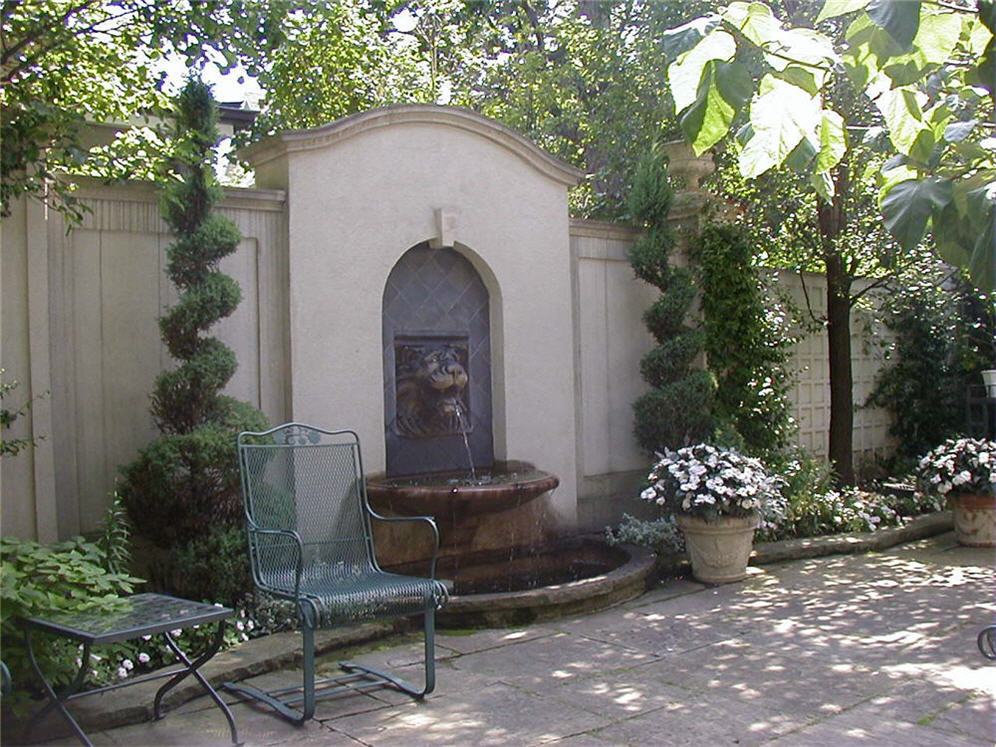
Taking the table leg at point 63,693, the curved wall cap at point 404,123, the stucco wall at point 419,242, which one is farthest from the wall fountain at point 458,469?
the table leg at point 63,693

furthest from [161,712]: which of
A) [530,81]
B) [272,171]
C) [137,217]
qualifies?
[530,81]

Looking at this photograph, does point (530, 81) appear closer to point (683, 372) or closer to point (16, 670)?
point (683, 372)

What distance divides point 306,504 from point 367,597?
107 centimetres

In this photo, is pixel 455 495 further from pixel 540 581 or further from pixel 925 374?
pixel 925 374

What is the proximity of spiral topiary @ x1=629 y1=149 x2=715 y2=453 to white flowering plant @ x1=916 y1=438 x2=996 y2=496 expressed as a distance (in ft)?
6.27

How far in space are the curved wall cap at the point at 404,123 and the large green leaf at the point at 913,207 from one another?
5110 mm

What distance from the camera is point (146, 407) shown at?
6.12m

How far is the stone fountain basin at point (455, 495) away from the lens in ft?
20.8

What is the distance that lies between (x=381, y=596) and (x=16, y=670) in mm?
1463

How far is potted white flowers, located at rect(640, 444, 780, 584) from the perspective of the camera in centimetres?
682

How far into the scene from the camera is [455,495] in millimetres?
6340

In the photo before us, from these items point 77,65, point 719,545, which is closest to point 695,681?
point 719,545

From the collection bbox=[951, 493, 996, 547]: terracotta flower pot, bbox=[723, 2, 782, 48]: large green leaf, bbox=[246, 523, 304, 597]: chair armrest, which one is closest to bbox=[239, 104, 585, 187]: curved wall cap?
bbox=[246, 523, 304, 597]: chair armrest

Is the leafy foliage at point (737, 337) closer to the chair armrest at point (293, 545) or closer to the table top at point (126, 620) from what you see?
the chair armrest at point (293, 545)
